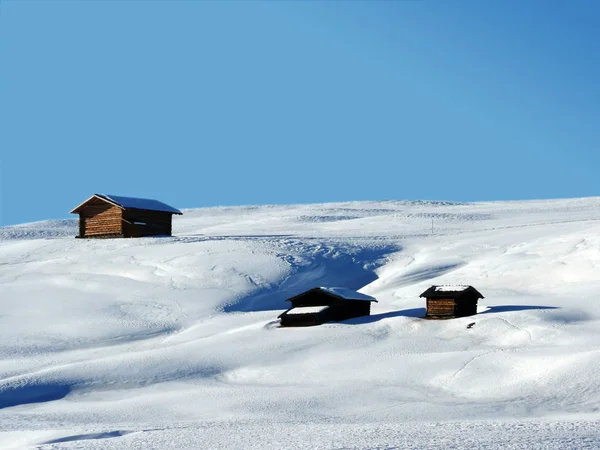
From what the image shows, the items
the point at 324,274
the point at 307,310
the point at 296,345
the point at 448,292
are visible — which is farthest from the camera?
the point at 324,274

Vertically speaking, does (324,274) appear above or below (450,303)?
above

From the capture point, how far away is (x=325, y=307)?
1670 inches

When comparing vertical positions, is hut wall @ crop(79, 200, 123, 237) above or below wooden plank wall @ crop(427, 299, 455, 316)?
above

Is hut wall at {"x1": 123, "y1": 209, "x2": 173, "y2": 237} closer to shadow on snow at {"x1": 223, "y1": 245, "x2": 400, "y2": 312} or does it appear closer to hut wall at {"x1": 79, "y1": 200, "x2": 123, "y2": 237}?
hut wall at {"x1": 79, "y1": 200, "x2": 123, "y2": 237}

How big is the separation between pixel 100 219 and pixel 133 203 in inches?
116

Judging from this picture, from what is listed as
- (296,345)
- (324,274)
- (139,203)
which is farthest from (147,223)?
(296,345)

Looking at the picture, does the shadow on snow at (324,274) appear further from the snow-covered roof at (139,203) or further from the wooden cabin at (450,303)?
the snow-covered roof at (139,203)

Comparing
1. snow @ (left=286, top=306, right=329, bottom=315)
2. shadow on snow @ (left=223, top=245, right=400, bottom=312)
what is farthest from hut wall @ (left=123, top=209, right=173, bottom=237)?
snow @ (left=286, top=306, right=329, bottom=315)

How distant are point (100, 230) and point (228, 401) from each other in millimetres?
43062

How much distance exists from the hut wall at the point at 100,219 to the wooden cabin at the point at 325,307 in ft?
92.3

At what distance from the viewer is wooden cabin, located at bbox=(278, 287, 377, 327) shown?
41656mm

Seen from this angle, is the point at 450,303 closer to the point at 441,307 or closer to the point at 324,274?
the point at 441,307

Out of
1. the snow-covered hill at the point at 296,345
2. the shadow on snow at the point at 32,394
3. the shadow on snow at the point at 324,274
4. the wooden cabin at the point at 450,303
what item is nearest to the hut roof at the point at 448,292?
the wooden cabin at the point at 450,303

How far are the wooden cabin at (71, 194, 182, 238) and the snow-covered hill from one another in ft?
9.76
